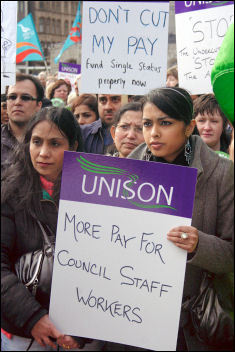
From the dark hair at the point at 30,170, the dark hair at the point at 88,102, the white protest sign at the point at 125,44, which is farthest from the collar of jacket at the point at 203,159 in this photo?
the dark hair at the point at 88,102

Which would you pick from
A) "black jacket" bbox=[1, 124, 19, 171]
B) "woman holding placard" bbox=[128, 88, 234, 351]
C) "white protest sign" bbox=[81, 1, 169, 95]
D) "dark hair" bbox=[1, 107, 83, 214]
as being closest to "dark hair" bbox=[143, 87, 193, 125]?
"woman holding placard" bbox=[128, 88, 234, 351]

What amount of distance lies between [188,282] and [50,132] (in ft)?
2.83

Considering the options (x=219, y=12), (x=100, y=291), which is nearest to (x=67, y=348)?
(x=100, y=291)

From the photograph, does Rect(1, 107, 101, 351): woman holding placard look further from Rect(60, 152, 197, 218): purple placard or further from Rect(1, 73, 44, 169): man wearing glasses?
Rect(1, 73, 44, 169): man wearing glasses

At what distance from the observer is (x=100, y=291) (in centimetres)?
154

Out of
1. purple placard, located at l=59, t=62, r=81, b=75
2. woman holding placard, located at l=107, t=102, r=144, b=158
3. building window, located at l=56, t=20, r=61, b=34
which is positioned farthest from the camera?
building window, located at l=56, t=20, r=61, b=34

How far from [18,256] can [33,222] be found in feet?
0.48

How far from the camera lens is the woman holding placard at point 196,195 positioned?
4.97 ft

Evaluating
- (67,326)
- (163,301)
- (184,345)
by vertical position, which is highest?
(163,301)

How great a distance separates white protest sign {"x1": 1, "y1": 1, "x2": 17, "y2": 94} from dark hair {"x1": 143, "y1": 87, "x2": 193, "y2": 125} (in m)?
1.26

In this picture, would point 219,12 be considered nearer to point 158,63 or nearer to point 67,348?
point 158,63

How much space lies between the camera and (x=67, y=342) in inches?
62.2

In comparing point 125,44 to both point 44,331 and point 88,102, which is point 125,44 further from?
point 44,331

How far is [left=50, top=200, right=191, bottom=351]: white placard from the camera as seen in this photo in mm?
1477
